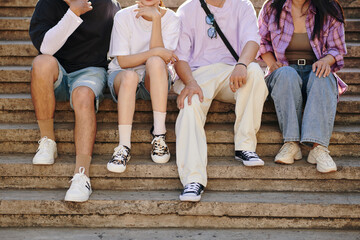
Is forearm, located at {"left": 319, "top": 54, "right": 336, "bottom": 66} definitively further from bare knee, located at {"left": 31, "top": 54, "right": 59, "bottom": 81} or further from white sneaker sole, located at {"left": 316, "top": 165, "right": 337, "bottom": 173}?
bare knee, located at {"left": 31, "top": 54, "right": 59, "bottom": 81}

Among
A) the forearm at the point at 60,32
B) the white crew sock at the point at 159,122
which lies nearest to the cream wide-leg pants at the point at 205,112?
the white crew sock at the point at 159,122

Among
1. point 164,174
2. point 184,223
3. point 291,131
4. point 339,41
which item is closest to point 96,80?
point 164,174

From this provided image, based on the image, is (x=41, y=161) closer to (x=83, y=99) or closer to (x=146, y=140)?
(x=83, y=99)

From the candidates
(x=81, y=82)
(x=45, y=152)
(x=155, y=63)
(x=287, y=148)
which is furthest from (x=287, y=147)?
(x=45, y=152)

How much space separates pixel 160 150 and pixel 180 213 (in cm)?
46

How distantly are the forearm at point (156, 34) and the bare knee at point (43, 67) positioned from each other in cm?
68

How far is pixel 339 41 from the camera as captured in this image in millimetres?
3104

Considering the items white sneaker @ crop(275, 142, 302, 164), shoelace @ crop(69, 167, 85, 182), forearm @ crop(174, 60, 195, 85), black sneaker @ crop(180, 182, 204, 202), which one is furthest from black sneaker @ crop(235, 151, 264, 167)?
shoelace @ crop(69, 167, 85, 182)

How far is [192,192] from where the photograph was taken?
2.57 m

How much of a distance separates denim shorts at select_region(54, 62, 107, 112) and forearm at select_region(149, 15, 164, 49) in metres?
0.44

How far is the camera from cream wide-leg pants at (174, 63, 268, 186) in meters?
2.69

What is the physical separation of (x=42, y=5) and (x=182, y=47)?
3.46 ft

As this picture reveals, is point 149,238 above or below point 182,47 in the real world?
below

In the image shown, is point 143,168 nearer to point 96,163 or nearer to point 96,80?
point 96,163
